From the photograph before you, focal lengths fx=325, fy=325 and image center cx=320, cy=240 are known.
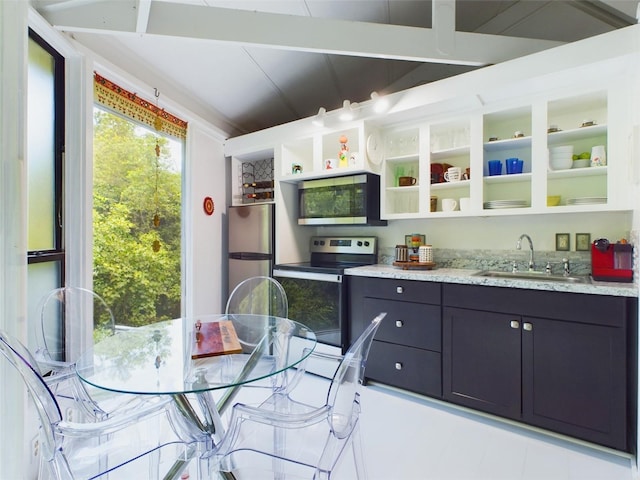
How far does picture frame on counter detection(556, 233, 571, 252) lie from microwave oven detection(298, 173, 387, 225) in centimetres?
131

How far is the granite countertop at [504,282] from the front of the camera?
1726 millimetres

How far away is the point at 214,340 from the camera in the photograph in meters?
1.57

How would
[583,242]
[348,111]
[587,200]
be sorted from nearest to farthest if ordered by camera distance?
[587,200]
[583,242]
[348,111]

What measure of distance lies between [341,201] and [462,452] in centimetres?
197

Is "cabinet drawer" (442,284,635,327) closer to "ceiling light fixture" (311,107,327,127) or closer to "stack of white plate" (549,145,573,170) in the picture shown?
"stack of white plate" (549,145,573,170)

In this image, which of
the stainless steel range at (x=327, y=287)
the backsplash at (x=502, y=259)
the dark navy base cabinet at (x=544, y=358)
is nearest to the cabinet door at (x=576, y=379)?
the dark navy base cabinet at (x=544, y=358)

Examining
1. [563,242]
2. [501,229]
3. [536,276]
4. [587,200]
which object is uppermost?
[587,200]

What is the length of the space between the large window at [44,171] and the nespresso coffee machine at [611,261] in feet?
10.7

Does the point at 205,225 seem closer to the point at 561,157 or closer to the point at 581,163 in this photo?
the point at 561,157

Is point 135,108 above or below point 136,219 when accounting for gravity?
above

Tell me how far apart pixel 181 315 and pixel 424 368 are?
217 centimetres

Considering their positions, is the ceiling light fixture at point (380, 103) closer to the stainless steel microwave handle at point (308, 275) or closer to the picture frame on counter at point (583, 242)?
the stainless steel microwave handle at point (308, 275)

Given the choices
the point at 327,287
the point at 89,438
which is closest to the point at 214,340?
the point at 89,438

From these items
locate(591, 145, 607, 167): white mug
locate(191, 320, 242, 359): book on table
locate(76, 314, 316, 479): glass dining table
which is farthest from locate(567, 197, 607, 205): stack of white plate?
locate(191, 320, 242, 359): book on table
